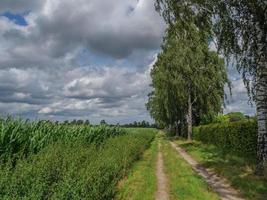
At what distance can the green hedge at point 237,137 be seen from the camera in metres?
22.3

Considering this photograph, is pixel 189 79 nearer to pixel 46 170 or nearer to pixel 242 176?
pixel 242 176

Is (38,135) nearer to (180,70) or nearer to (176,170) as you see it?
(176,170)

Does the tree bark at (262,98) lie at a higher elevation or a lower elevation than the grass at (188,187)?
higher

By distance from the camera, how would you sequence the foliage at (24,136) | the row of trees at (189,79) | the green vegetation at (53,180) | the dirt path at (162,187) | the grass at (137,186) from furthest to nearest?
1. the row of trees at (189,79)
2. the foliage at (24,136)
3. the dirt path at (162,187)
4. the grass at (137,186)
5. the green vegetation at (53,180)

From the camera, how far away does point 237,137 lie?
84.7ft

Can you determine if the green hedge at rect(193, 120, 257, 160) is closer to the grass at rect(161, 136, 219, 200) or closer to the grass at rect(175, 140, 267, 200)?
the grass at rect(175, 140, 267, 200)

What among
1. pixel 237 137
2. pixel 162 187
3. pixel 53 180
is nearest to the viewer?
pixel 53 180

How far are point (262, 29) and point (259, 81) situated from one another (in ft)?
6.65

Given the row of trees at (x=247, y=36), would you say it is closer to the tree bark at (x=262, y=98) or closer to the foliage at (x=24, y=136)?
the tree bark at (x=262, y=98)

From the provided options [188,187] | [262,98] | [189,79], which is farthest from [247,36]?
[189,79]

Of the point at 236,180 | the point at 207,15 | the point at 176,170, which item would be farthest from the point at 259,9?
the point at 176,170

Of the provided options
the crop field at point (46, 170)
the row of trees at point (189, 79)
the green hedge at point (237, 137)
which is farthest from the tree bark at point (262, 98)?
Result: the row of trees at point (189, 79)

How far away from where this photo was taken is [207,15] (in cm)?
1812

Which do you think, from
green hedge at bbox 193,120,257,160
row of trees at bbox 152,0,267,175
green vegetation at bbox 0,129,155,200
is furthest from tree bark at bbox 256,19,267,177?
green vegetation at bbox 0,129,155,200
